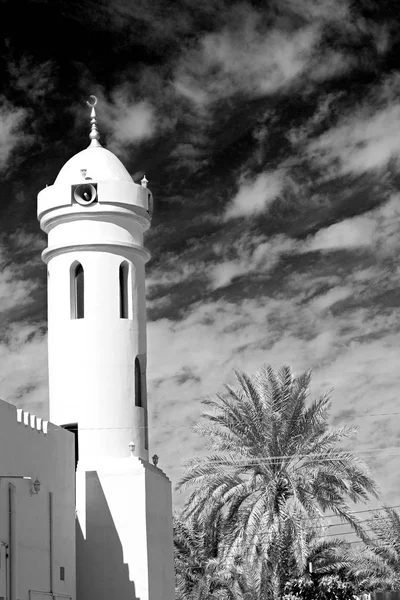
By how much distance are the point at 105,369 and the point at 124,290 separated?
2.01 m

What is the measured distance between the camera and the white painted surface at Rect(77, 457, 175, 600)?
72.9 feet

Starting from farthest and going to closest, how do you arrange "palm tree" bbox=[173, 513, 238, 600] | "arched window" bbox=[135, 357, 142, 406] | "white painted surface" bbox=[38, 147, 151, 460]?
1. "palm tree" bbox=[173, 513, 238, 600]
2. "arched window" bbox=[135, 357, 142, 406]
3. "white painted surface" bbox=[38, 147, 151, 460]

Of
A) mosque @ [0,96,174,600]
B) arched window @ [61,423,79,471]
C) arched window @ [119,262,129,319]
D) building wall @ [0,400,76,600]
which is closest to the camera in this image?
building wall @ [0,400,76,600]

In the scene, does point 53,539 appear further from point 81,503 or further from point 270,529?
point 270,529

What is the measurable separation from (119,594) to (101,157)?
9818 mm

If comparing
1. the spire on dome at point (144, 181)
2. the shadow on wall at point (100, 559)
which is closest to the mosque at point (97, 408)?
the shadow on wall at point (100, 559)

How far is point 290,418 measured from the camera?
2766 cm

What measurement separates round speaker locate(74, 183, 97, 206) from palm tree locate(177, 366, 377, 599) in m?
6.79

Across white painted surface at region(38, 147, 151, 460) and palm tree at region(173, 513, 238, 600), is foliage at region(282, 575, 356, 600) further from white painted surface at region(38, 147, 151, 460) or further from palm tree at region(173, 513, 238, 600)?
white painted surface at region(38, 147, 151, 460)

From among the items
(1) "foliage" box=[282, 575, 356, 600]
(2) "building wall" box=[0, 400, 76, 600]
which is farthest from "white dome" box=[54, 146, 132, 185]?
(1) "foliage" box=[282, 575, 356, 600]

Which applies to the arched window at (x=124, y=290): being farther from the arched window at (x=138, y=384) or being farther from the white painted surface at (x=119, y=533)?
the white painted surface at (x=119, y=533)

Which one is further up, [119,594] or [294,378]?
[294,378]

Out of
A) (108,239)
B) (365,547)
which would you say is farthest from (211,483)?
(365,547)

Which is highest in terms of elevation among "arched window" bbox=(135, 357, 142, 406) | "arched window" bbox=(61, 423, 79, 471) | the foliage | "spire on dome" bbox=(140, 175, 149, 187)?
"spire on dome" bbox=(140, 175, 149, 187)
